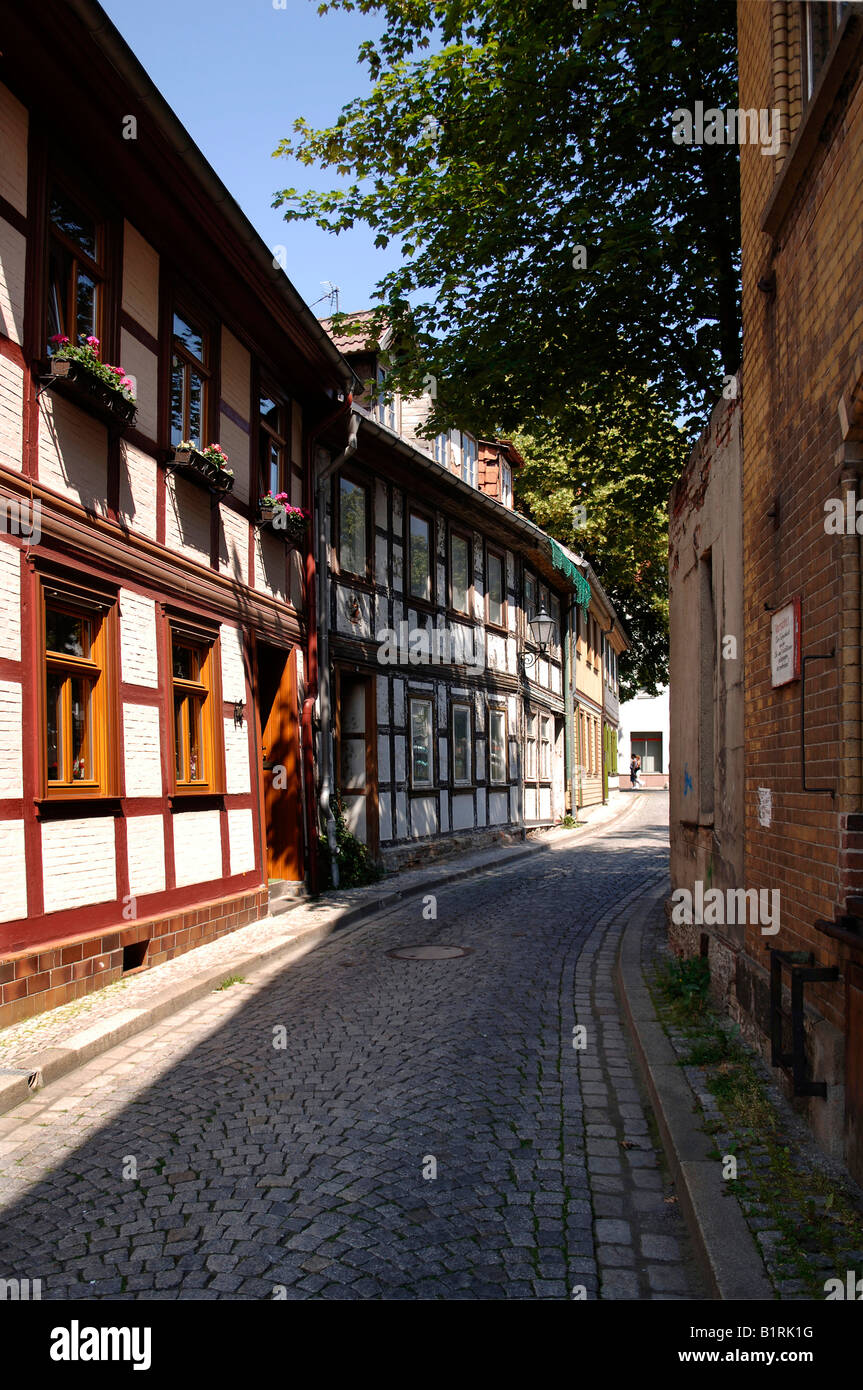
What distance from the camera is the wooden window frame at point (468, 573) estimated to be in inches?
727

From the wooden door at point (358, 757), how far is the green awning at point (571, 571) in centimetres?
918

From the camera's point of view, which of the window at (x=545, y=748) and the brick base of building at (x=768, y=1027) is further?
the window at (x=545, y=748)

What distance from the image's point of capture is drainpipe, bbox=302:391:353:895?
Result: 12.7 m

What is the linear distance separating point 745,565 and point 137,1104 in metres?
4.29

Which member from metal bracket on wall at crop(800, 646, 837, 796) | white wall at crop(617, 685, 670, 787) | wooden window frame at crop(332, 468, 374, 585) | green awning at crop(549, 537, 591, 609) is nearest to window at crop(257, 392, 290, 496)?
wooden window frame at crop(332, 468, 374, 585)

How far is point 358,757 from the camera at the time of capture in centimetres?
1490

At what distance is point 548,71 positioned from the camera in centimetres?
944

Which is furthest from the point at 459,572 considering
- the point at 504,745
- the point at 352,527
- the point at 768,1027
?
the point at 768,1027

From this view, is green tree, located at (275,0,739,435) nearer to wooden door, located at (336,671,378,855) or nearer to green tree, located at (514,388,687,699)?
green tree, located at (514,388,687,699)

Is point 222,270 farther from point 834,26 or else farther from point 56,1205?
point 56,1205

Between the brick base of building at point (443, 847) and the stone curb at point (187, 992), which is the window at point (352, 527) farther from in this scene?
the stone curb at point (187, 992)

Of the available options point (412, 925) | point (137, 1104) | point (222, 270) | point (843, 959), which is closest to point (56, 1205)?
point (137, 1104)

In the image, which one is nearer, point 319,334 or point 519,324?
point 519,324

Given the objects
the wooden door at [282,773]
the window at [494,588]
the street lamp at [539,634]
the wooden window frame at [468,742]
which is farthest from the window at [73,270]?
the street lamp at [539,634]
